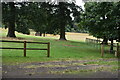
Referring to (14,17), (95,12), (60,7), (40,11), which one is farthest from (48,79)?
(60,7)

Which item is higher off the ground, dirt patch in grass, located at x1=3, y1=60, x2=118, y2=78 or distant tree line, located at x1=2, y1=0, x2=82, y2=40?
distant tree line, located at x1=2, y1=0, x2=82, y2=40

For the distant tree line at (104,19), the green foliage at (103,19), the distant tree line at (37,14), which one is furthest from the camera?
the distant tree line at (37,14)

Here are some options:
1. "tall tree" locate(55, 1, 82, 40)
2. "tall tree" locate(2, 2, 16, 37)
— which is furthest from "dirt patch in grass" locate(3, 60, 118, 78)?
"tall tree" locate(55, 1, 82, 40)

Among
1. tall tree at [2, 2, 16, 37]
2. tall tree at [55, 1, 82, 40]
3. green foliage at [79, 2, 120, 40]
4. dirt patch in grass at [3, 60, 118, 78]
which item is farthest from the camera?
tall tree at [55, 1, 82, 40]

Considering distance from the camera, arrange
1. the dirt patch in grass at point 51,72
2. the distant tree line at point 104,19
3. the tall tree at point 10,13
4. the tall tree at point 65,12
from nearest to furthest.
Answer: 1. the dirt patch in grass at point 51,72
2. the distant tree line at point 104,19
3. the tall tree at point 10,13
4. the tall tree at point 65,12

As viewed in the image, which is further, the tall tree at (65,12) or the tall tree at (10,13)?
the tall tree at (65,12)

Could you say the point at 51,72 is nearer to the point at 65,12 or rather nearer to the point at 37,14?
Result: the point at 37,14

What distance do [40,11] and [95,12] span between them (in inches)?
669

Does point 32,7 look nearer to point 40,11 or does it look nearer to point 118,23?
point 40,11

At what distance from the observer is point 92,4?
19.5 metres

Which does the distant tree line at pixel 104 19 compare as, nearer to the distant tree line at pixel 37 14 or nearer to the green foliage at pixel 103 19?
the green foliage at pixel 103 19

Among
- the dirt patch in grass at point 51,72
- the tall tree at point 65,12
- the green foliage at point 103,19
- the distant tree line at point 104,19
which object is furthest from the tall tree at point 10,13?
the dirt patch in grass at point 51,72

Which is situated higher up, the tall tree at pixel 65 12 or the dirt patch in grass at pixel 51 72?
the tall tree at pixel 65 12

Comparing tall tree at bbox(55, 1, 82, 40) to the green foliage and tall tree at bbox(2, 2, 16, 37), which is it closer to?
tall tree at bbox(2, 2, 16, 37)
